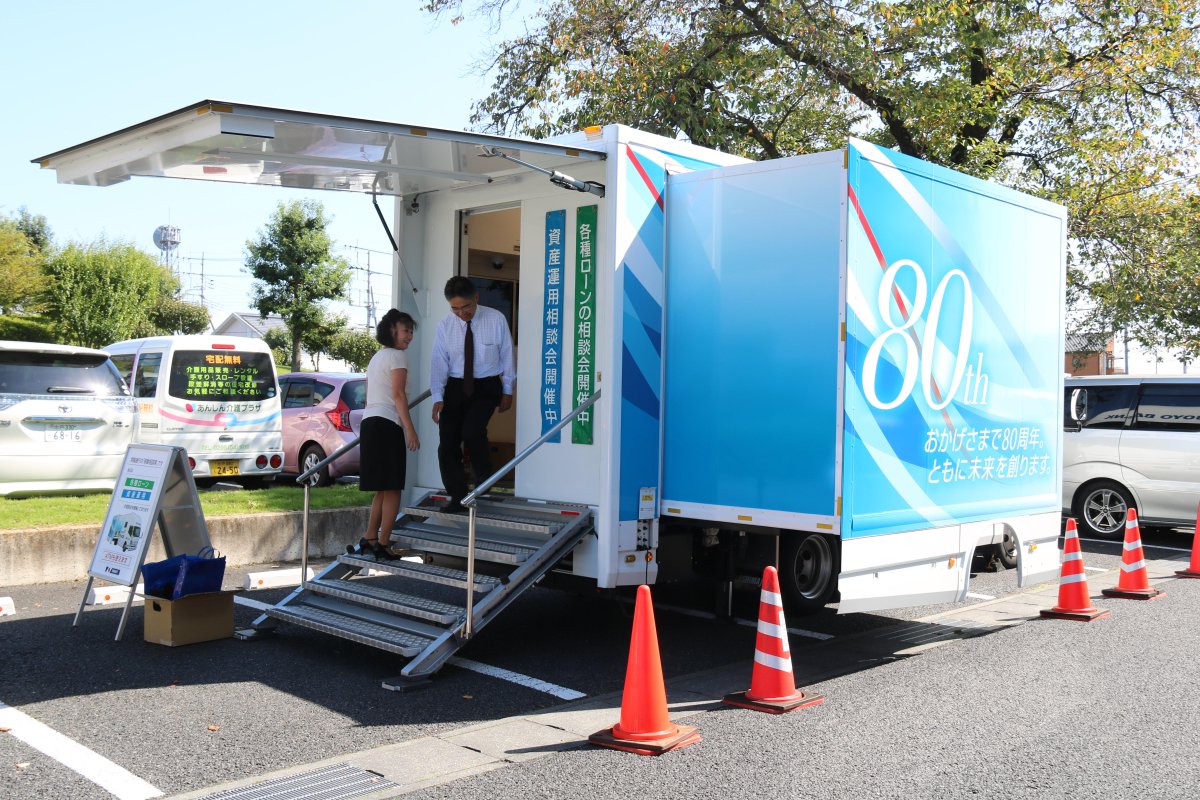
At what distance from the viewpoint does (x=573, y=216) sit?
677 cm

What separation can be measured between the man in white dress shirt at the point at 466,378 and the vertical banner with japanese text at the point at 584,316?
569mm

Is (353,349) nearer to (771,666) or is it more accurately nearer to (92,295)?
(92,295)

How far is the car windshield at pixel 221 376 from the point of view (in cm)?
1214

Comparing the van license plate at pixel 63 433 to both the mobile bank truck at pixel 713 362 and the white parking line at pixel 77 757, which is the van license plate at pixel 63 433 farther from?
the white parking line at pixel 77 757

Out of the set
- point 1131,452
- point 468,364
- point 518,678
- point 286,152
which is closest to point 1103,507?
point 1131,452

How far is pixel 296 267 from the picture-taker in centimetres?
3488

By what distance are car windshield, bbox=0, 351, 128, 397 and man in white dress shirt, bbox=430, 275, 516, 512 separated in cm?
477

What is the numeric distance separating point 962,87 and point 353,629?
35.6 feet

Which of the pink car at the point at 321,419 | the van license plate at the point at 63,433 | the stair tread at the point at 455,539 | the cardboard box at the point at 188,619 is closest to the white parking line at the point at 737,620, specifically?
the stair tread at the point at 455,539

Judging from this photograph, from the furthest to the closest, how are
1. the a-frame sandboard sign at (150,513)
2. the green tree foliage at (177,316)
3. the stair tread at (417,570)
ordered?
1. the green tree foliage at (177,316)
2. the a-frame sandboard sign at (150,513)
3. the stair tread at (417,570)

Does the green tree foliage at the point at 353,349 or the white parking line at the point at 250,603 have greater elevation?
the green tree foliage at the point at 353,349

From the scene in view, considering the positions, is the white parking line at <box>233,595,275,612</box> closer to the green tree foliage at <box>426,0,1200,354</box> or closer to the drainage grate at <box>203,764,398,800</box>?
the drainage grate at <box>203,764,398,800</box>

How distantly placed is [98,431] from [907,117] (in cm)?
1042

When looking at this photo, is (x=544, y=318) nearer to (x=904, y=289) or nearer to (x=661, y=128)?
(x=904, y=289)
